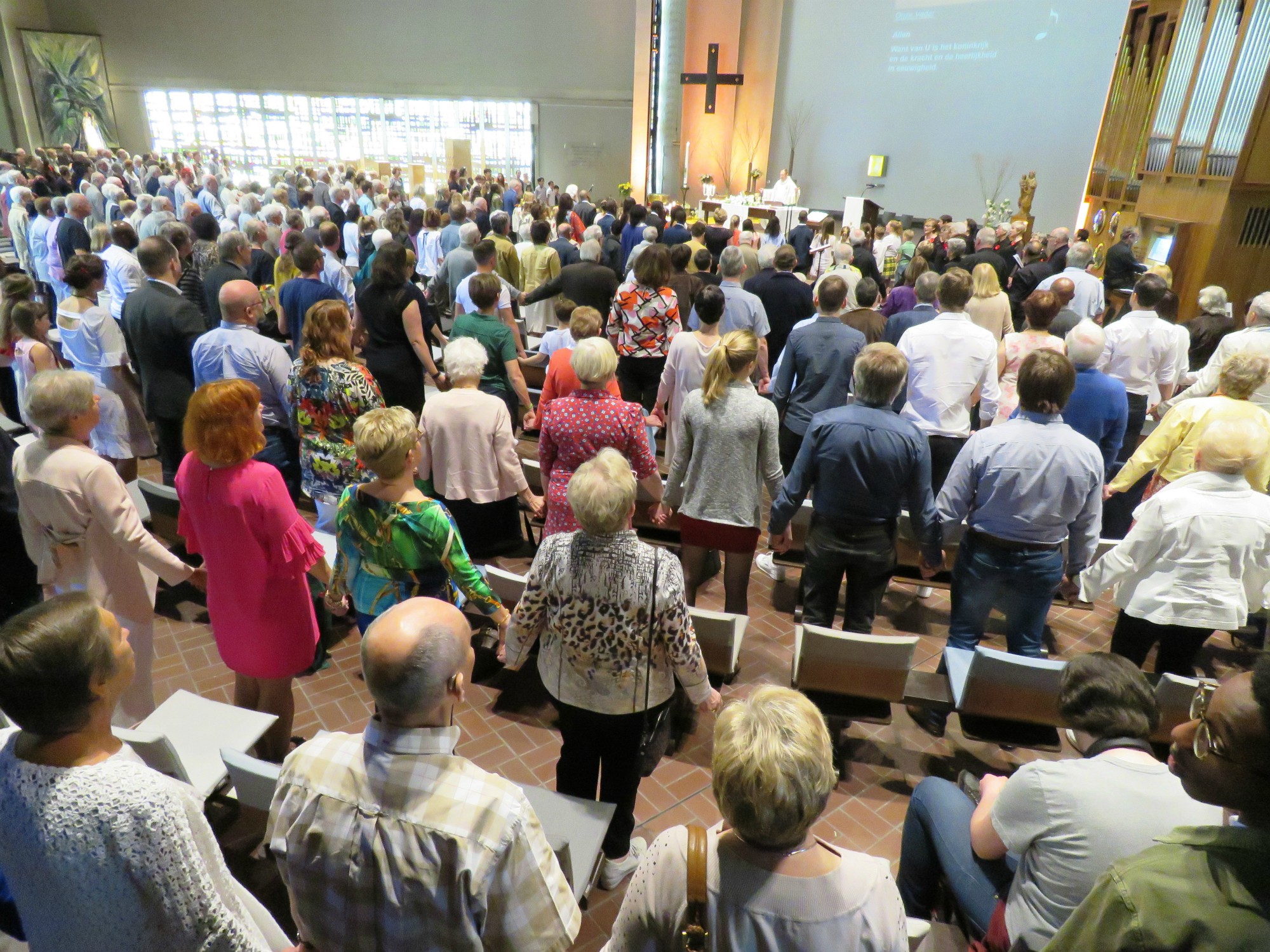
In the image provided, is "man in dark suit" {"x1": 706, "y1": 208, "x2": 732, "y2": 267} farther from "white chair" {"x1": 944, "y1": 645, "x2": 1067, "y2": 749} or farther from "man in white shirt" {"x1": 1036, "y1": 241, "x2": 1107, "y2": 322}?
"white chair" {"x1": 944, "y1": 645, "x2": 1067, "y2": 749}

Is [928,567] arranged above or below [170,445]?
above

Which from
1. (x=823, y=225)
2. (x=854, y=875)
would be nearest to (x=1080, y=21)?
(x=823, y=225)

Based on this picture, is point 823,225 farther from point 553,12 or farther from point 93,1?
point 93,1

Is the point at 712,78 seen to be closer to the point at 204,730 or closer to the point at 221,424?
the point at 221,424

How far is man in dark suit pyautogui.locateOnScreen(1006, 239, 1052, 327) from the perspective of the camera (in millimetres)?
7055

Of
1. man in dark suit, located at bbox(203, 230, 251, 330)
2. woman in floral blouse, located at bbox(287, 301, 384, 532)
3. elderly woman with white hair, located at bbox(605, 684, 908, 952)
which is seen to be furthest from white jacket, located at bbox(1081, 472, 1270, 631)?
man in dark suit, located at bbox(203, 230, 251, 330)

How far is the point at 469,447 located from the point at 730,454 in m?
1.27

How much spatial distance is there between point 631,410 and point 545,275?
462 centimetres

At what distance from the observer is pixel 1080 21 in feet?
39.8

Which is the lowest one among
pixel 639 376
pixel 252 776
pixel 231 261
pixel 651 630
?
pixel 252 776

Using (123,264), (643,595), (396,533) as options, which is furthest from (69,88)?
(643,595)

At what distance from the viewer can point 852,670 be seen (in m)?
2.83

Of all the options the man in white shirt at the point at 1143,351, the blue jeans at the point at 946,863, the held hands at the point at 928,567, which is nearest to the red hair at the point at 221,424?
the blue jeans at the point at 946,863

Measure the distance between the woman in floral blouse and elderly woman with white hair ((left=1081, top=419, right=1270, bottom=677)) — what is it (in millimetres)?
3261
